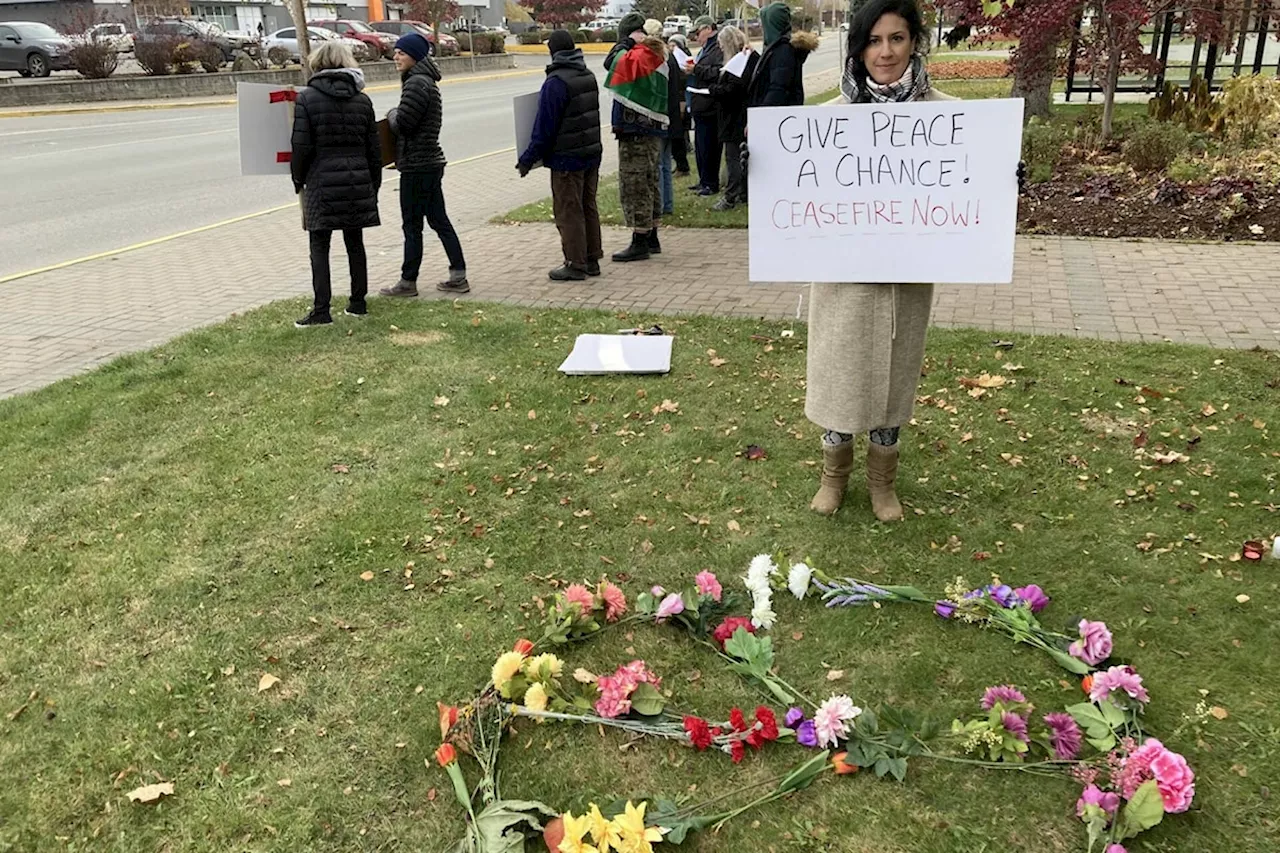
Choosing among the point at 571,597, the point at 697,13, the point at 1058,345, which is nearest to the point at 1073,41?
the point at 1058,345

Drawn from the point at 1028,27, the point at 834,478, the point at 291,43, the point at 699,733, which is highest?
the point at 291,43

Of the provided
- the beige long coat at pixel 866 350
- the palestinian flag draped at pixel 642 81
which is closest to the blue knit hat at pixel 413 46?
the palestinian flag draped at pixel 642 81

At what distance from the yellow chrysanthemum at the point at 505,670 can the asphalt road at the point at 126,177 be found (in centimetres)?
675

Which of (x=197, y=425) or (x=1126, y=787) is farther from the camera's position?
(x=197, y=425)

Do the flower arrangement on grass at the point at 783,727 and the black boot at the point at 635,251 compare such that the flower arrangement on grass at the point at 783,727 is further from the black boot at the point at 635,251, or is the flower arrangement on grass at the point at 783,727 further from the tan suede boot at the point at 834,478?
the black boot at the point at 635,251

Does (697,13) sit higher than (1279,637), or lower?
higher

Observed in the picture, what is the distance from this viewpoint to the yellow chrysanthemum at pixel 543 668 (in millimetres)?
2822

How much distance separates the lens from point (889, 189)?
3.39 m

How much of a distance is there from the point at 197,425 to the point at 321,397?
2.11ft

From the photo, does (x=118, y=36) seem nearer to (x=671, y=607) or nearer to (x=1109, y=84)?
(x=1109, y=84)

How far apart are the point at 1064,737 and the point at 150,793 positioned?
2.48 metres

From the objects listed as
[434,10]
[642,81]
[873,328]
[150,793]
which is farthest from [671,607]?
[434,10]

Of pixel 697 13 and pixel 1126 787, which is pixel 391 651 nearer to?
pixel 1126 787

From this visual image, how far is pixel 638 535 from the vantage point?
382 cm
